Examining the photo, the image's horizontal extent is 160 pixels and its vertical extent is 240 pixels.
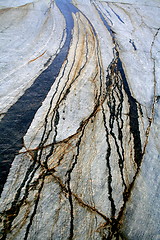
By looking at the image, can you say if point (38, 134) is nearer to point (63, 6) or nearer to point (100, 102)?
point (100, 102)

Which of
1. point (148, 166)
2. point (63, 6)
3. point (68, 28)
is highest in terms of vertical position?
point (63, 6)

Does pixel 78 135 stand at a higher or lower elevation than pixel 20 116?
lower

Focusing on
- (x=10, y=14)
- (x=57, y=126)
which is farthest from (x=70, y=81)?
(x=10, y=14)

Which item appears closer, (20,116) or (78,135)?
(78,135)

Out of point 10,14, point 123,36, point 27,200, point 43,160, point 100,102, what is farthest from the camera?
point 10,14

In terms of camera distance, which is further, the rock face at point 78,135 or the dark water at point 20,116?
the dark water at point 20,116
